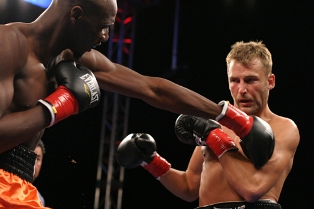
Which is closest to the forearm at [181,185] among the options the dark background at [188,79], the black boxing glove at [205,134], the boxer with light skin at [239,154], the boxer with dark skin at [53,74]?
the boxer with light skin at [239,154]

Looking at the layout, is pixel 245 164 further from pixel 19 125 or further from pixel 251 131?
pixel 19 125

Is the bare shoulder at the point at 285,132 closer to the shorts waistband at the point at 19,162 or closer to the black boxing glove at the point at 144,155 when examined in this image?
the black boxing glove at the point at 144,155

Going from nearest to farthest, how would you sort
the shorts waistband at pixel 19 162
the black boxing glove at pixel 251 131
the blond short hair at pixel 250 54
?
the shorts waistband at pixel 19 162
the black boxing glove at pixel 251 131
the blond short hair at pixel 250 54

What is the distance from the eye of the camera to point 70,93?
1.80 meters

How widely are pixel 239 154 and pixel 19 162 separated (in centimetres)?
121

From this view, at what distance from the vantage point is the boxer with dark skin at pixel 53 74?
5.43ft

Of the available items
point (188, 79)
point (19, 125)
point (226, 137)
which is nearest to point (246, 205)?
point (226, 137)

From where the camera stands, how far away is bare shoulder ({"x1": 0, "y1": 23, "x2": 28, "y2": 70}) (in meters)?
1.65

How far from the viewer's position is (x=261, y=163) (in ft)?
7.61

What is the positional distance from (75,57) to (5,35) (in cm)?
37

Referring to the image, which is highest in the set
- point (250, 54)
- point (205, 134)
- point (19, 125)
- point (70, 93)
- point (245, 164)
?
point (250, 54)

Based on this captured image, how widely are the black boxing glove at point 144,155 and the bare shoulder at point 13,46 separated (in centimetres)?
134

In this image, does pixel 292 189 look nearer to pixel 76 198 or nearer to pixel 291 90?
pixel 291 90

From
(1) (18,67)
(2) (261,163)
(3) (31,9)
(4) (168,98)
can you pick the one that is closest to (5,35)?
(1) (18,67)
